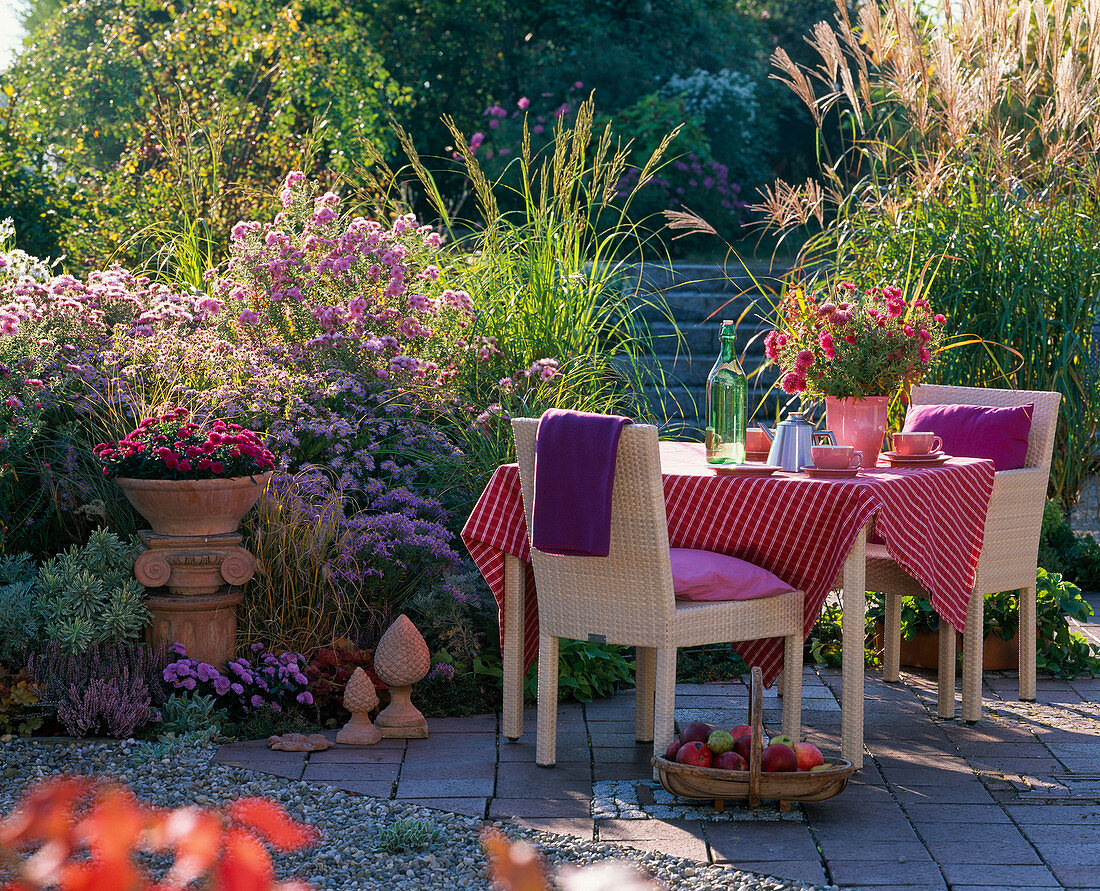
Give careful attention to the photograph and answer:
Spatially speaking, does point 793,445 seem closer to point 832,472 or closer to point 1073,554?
point 832,472

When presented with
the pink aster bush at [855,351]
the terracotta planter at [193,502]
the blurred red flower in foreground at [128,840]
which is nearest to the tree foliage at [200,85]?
the terracotta planter at [193,502]

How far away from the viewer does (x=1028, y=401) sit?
4078 millimetres

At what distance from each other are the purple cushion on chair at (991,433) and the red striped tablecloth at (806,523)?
0.29 m

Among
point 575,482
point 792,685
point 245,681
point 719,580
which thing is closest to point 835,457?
point 719,580

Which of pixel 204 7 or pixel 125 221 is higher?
pixel 204 7

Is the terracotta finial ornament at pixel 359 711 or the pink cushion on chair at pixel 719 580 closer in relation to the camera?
the pink cushion on chair at pixel 719 580

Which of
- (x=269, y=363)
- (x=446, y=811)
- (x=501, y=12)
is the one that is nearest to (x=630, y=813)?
(x=446, y=811)

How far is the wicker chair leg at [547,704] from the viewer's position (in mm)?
3357

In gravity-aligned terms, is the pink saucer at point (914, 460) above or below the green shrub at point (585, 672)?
above

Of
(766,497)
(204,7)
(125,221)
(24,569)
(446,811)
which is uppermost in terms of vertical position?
(204,7)

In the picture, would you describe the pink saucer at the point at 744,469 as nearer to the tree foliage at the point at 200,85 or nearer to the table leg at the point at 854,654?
the table leg at the point at 854,654

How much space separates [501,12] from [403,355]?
28.3ft

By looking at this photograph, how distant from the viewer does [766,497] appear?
10.8 feet

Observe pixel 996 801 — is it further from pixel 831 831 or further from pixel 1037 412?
pixel 1037 412
